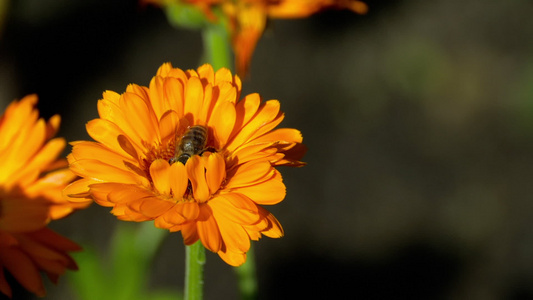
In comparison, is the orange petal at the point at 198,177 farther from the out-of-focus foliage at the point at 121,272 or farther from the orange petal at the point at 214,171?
the out-of-focus foliage at the point at 121,272

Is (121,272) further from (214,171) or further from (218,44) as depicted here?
(214,171)

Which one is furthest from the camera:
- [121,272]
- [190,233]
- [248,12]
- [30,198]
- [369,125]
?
[369,125]

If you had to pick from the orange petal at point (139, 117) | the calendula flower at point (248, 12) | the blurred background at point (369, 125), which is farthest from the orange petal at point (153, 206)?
the blurred background at point (369, 125)

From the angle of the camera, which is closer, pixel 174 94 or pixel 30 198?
pixel 174 94

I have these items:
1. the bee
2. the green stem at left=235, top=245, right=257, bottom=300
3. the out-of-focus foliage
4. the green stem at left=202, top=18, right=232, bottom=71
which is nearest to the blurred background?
the out-of-focus foliage

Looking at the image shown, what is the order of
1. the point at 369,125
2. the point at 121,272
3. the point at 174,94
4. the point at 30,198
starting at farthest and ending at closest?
1. the point at 369,125
2. the point at 121,272
3. the point at 30,198
4. the point at 174,94

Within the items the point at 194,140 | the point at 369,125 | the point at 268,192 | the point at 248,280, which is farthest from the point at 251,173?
the point at 369,125

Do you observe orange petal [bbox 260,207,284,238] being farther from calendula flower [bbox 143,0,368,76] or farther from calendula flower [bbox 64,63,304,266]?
calendula flower [bbox 143,0,368,76]
